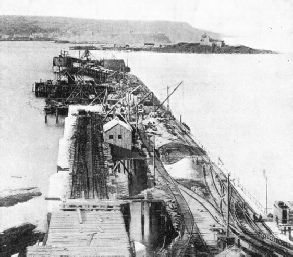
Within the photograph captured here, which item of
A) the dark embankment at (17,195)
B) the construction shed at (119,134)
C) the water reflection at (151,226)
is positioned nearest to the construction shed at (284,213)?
the water reflection at (151,226)

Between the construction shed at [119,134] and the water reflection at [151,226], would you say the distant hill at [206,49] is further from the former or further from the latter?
the water reflection at [151,226]

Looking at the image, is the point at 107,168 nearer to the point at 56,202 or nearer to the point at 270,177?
→ the point at 56,202

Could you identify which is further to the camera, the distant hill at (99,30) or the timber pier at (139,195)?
the distant hill at (99,30)

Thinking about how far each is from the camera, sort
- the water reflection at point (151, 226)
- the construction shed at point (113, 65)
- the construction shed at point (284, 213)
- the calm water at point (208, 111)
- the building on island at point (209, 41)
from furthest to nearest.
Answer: the construction shed at point (113, 65)
the calm water at point (208, 111)
the building on island at point (209, 41)
the construction shed at point (284, 213)
the water reflection at point (151, 226)

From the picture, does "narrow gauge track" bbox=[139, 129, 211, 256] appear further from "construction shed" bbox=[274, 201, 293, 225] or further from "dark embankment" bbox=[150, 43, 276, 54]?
"dark embankment" bbox=[150, 43, 276, 54]

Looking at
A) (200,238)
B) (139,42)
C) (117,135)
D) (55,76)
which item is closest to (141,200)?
(200,238)

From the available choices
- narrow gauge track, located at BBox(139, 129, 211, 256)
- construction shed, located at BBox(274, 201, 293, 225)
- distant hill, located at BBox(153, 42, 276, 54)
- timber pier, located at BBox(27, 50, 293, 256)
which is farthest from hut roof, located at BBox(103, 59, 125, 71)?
construction shed, located at BBox(274, 201, 293, 225)
